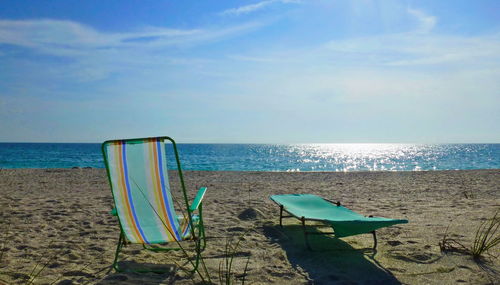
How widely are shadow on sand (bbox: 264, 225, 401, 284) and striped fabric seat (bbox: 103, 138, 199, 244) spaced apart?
1088mm

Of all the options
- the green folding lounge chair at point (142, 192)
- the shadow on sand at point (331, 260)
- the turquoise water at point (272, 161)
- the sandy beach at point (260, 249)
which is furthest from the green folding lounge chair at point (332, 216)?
the turquoise water at point (272, 161)

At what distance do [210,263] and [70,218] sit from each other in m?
2.60

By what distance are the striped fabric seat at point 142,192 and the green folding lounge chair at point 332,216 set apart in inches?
49.5

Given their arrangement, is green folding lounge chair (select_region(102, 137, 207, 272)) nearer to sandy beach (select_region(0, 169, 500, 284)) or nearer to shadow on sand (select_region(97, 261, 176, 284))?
shadow on sand (select_region(97, 261, 176, 284))

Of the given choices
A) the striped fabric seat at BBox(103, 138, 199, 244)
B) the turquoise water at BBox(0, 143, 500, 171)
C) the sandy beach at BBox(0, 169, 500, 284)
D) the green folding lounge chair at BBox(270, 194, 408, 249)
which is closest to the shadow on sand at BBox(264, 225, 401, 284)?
the sandy beach at BBox(0, 169, 500, 284)

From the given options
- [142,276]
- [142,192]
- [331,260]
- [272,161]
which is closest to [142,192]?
[142,192]

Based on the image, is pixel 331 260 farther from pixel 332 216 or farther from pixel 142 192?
pixel 142 192

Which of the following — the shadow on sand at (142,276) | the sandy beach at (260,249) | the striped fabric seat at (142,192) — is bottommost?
the shadow on sand at (142,276)

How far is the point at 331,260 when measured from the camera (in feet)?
10.8

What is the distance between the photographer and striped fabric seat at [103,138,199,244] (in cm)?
290

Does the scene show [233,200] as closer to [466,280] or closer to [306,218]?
[306,218]

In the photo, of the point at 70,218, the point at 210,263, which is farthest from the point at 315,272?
the point at 70,218

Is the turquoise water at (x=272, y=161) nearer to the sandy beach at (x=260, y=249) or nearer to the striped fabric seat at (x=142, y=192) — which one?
the sandy beach at (x=260, y=249)

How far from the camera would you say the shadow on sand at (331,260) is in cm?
287
